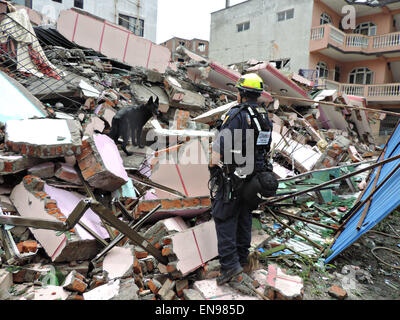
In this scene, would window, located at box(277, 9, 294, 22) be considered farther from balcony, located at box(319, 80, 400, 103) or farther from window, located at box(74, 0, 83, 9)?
window, located at box(74, 0, 83, 9)

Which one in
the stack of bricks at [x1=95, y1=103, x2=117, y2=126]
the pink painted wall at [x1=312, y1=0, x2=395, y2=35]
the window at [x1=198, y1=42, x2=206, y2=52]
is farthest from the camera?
the window at [x1=198, y1=42, x2=206, y2=52]

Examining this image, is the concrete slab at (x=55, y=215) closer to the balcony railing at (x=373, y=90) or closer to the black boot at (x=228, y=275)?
the black boot at (x=228, y=275)

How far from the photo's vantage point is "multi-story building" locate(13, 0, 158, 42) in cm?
1485

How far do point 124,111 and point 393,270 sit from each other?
4381 mm

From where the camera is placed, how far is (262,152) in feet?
8.30

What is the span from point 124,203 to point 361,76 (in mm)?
21086

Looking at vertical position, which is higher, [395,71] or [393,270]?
[395,71]

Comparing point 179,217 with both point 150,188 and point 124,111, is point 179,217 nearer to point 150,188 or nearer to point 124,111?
point 150,188

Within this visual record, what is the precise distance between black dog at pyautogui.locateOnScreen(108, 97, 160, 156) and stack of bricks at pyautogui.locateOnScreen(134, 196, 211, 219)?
7.09 feet

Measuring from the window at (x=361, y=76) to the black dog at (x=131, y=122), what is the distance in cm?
1893

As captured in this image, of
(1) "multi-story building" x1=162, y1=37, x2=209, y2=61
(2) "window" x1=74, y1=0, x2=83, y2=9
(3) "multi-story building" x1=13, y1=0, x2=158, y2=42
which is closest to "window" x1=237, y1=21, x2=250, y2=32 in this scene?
(3) "multi-story building" x1=13, y1=0, x2=158, y2=42

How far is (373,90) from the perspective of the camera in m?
18.2

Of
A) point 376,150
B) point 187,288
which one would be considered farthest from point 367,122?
point 187,288

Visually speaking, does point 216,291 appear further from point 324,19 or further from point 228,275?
point 324,19
